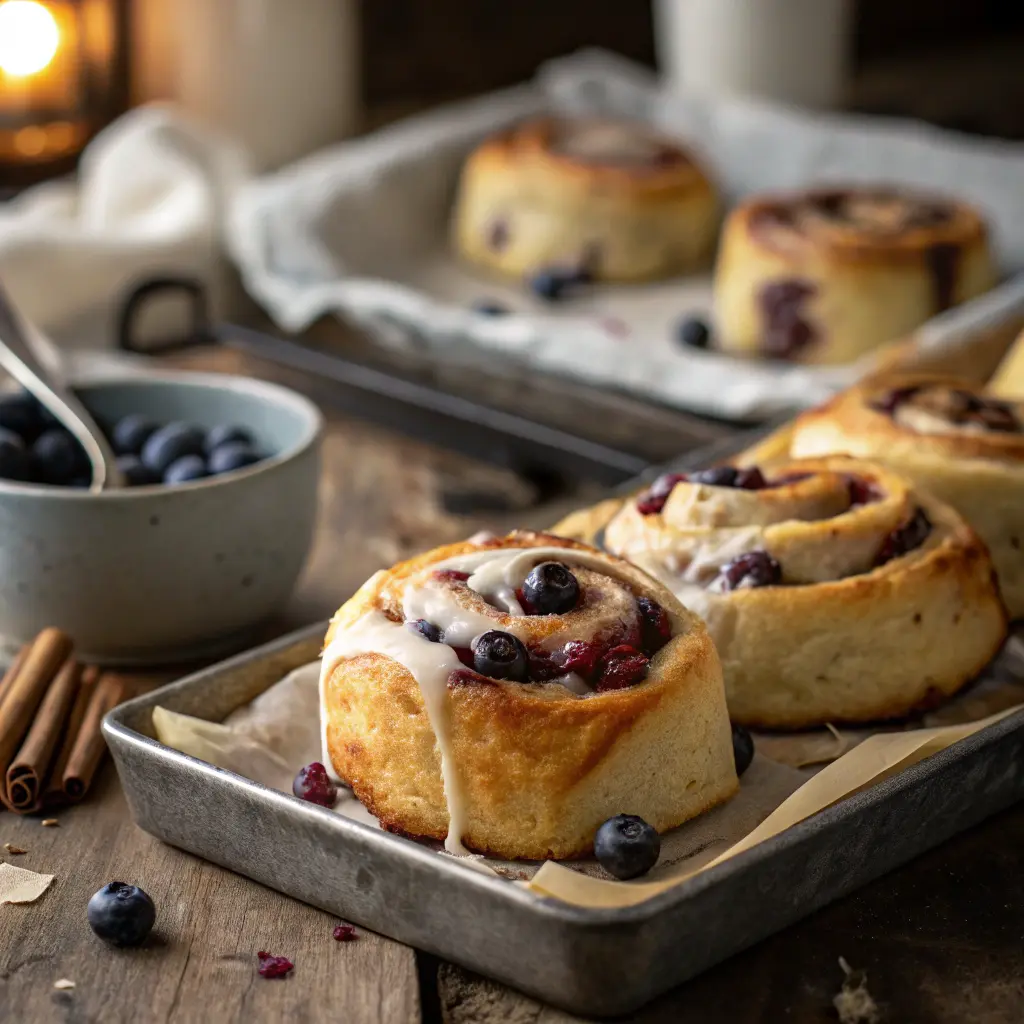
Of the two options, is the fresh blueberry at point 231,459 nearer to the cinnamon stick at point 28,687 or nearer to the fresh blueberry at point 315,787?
the cinnamon stick at point 28,687

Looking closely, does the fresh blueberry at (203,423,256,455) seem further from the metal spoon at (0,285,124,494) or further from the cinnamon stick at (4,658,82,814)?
the cinnamon stick at (4,658,82,814)

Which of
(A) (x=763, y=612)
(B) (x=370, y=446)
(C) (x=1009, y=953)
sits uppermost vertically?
(A) (x=763, y=612)

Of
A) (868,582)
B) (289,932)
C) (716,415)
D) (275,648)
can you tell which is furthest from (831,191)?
(289,932)

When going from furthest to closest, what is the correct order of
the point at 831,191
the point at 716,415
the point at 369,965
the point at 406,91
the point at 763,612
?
the point at 406,91 → the point at 831,191 → the point at 716,415 → the point at 763,612 → the point at 369,965

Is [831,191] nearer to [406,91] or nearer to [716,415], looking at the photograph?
[716,415]

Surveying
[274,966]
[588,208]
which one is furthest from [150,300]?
[274,966]

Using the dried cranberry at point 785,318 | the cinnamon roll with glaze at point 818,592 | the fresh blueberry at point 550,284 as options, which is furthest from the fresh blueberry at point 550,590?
the fresh blueberry at point 550,284

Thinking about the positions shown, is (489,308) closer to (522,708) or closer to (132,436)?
(132,436)
